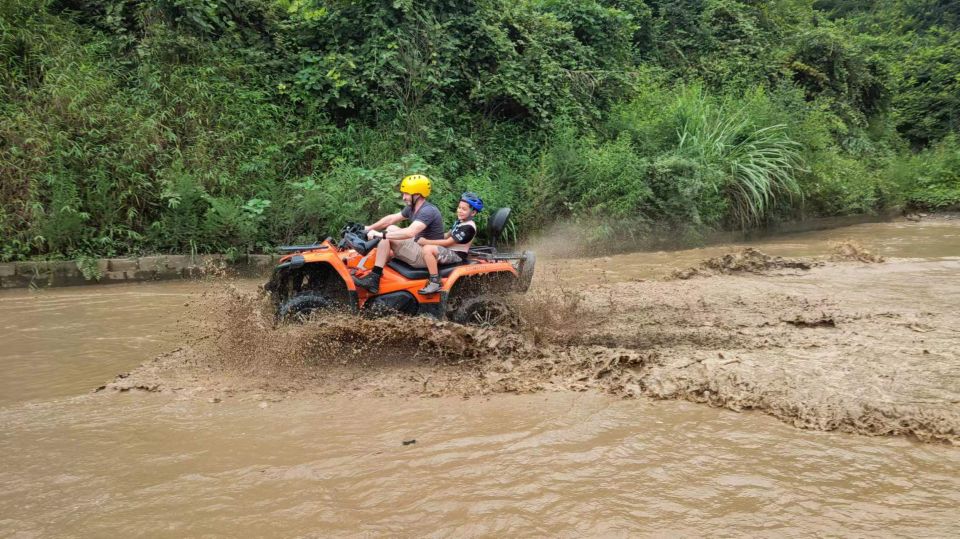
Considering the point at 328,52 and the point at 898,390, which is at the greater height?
the point at 328,52

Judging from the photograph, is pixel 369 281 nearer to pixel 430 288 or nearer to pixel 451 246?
pixel 430 288

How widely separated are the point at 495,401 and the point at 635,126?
10.0 m

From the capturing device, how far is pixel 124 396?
14.2 ft

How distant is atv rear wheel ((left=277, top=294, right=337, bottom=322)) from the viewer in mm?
5211

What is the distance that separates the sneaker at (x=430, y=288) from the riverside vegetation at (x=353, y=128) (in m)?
4.20

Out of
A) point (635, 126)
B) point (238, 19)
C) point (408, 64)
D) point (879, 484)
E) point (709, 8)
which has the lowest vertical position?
point (879, 484)

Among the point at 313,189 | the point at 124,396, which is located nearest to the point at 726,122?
the point at 313,189

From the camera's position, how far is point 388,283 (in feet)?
17.7

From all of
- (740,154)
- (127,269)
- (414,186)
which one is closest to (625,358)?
(414,186)

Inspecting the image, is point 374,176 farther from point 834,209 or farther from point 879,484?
point 834,209

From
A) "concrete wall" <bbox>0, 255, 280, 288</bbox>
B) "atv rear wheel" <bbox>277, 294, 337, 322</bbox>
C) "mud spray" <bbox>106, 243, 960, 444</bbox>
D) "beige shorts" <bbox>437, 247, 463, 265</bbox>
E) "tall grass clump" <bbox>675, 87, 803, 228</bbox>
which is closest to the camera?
"mud spray" <bbox>106, 243, 960, 444</bbox>

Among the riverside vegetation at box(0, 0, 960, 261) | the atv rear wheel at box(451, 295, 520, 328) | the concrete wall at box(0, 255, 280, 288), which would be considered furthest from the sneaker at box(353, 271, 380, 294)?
the riverside vegetation at box(0, 0, 960, 261)

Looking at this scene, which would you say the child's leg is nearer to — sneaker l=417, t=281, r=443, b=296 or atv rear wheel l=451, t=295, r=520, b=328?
sneaker l=417, t=281, r=443, b=296

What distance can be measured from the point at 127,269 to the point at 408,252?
5.02 m
